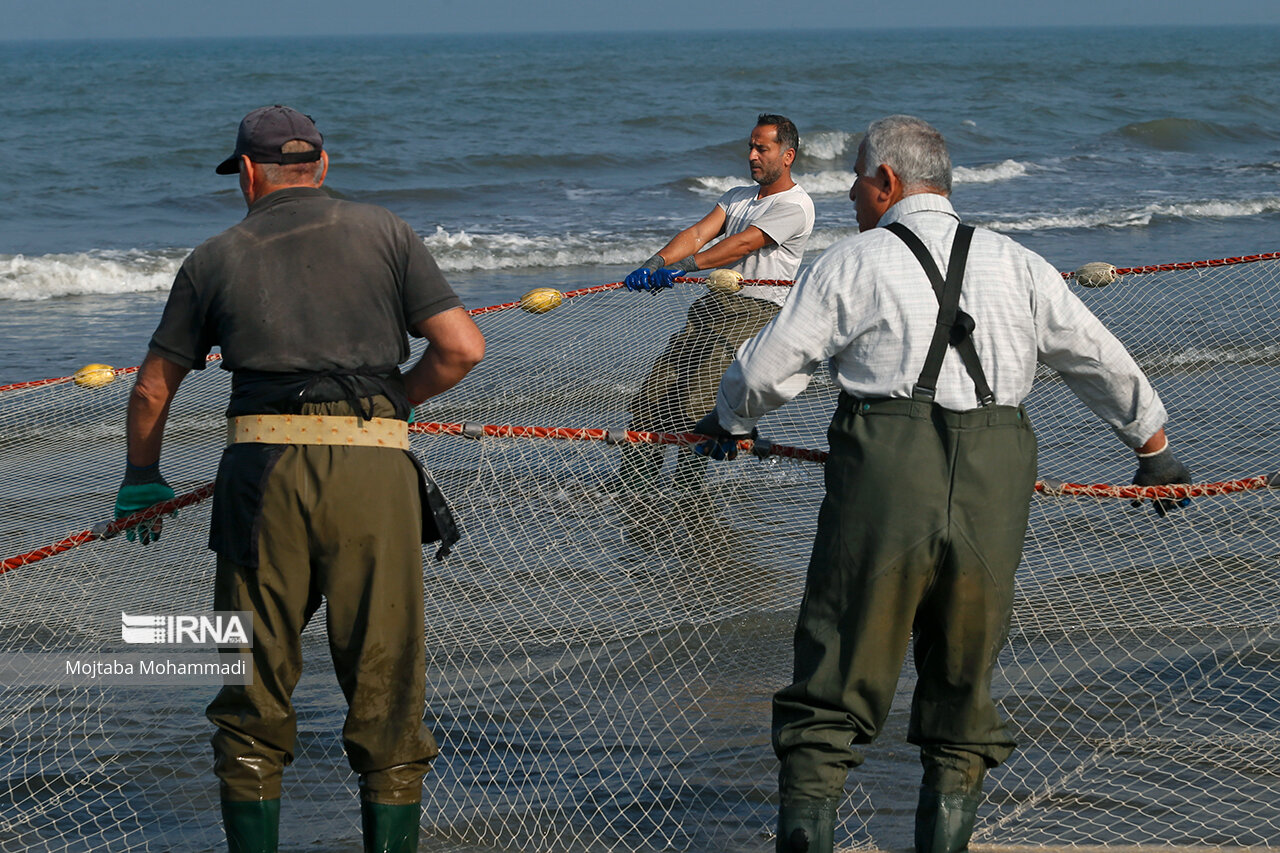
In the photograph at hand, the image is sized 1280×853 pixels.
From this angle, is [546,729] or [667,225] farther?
[667,225]

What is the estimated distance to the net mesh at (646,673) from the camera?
362 cm

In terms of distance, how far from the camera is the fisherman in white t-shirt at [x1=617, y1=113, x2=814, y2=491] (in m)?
5.56

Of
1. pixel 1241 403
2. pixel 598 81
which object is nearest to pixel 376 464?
pixel 1241 403

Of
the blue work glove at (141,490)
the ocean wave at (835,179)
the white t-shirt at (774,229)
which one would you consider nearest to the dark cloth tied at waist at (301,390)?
the blue work glove at (141,490)

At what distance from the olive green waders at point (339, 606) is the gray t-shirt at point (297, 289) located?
0.48ft

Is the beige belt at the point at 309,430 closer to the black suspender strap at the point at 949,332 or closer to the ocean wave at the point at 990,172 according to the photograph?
the black suspender strap at the point at 949,332

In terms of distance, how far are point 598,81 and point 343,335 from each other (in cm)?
4334

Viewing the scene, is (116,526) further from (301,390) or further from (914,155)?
(914,155)

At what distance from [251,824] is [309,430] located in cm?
84

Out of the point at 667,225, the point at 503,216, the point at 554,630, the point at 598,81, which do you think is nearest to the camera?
the point at 554,630

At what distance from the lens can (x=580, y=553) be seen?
4.93m

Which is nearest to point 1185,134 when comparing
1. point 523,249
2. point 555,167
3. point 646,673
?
point 555,167

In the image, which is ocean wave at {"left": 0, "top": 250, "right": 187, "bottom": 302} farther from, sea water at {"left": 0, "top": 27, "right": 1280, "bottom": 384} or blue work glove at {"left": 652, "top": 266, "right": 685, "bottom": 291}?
blue work glove at {"left": 652, "top": 266, "right": 685, "bottom": 291}

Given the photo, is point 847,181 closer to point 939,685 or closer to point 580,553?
point 580,553
